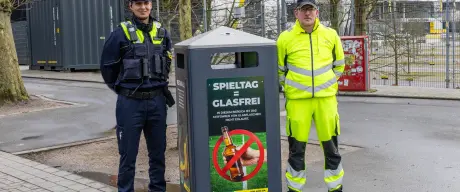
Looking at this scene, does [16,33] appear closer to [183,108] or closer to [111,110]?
[111,110]

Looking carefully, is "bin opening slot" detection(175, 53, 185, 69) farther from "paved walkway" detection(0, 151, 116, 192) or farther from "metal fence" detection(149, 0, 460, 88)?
"metal fence" detection(149, 0, 460, 88)

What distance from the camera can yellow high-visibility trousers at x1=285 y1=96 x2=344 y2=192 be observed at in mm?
5180

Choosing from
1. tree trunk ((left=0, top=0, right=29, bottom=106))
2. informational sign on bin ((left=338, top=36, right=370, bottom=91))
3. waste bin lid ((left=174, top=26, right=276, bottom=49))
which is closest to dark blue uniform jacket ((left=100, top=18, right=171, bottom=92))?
waste bin lid ((left=174, top=26, right=276, bottom=49))

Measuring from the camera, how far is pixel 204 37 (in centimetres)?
448

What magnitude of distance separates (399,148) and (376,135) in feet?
3.66

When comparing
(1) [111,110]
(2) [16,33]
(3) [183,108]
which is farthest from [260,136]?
(2) [16,33]

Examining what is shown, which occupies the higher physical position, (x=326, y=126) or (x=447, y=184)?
(x=326, y=126)

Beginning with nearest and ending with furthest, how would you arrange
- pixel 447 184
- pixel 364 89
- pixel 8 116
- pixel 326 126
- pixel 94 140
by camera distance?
pixel 326 126 < pixel 447 184 < pixel 94 140 < pixel 8 116 < pixel 364 89

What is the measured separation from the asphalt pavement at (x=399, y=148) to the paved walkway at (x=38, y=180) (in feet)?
7.64

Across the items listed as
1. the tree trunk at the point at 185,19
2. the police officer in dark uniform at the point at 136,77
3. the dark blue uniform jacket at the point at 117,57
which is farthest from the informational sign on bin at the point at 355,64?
the dark blue uniform jacket at the point at 117,57

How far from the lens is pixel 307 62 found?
5.18 m

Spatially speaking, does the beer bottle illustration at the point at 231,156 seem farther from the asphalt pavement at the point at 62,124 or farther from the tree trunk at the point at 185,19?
the asphalt pavement at the point at 62,124

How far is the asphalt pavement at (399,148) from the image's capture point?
630 cm

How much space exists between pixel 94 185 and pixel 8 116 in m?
6.97
